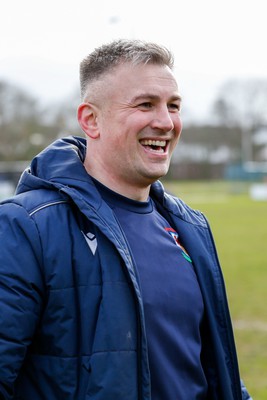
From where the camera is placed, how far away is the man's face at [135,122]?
91.6 inches

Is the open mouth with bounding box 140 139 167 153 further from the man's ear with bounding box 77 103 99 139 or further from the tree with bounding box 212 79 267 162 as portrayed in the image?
the tree with bounding box 212 79 267 162

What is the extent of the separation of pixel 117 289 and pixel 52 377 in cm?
34

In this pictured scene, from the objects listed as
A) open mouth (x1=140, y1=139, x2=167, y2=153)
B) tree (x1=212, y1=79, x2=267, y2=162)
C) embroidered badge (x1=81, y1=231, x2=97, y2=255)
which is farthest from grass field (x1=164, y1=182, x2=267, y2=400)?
tree (x1=212, y1=79, x2=267, y2=162)

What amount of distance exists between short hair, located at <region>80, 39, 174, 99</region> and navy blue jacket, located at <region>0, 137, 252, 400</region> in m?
0.47

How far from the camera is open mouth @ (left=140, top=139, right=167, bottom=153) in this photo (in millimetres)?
2342

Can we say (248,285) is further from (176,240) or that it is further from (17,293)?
(17,293)

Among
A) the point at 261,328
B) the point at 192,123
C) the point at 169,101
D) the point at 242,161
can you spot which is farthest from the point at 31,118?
the point at 169,101

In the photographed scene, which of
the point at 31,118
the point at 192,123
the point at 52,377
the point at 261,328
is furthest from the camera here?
the point at 192,123

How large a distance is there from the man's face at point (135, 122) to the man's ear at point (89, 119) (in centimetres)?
3

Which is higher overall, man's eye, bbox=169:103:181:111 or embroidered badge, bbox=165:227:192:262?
man's eye, bbox=169:103:181:111

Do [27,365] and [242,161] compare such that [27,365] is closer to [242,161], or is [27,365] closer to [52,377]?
[52,377]

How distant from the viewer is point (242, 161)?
2657 inches

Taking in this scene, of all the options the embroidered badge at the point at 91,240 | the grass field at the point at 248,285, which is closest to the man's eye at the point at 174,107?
the embroidered badge at the point at 91,240

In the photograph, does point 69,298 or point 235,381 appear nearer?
point 69,298
